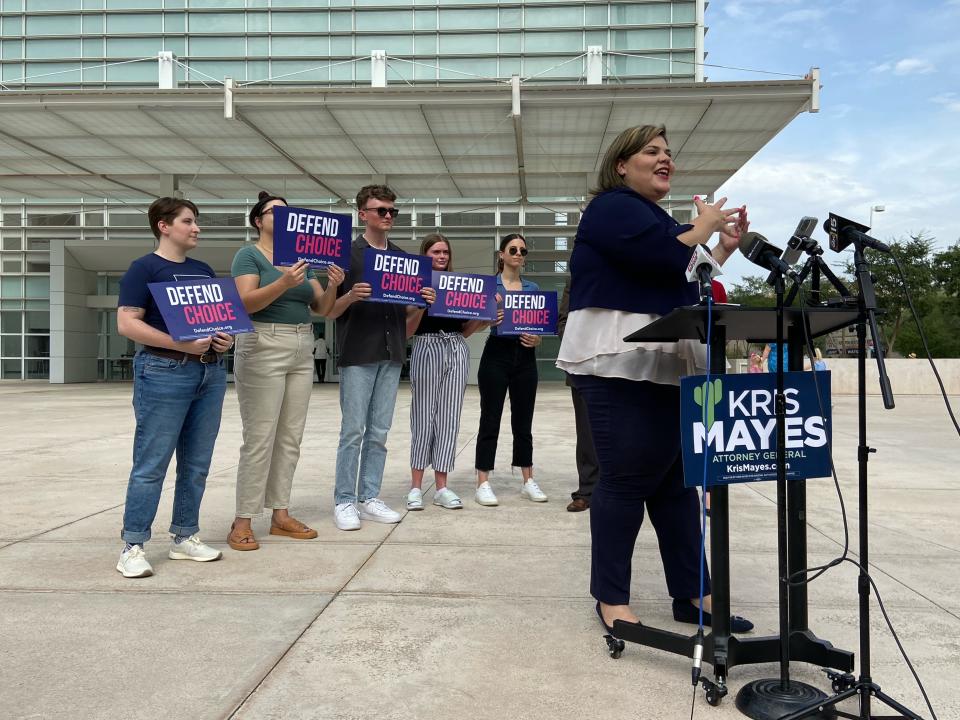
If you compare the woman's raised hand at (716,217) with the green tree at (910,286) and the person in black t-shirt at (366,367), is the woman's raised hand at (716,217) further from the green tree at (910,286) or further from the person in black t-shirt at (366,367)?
the green tree at (910,286)

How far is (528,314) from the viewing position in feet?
19.2

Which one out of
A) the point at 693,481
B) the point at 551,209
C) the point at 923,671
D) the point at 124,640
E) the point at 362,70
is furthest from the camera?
the point at 362,70

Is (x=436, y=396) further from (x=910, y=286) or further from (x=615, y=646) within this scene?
(x=910, y=286)

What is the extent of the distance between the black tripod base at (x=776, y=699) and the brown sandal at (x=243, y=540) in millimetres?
2785

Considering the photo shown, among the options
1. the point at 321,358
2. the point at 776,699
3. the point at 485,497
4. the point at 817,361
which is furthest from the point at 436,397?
the point at 321,358

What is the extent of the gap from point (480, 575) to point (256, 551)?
4.35 ft

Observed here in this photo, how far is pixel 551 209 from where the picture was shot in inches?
1033

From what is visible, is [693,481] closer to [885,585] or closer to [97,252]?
[885,585]

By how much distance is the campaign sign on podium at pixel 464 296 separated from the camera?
209 inches

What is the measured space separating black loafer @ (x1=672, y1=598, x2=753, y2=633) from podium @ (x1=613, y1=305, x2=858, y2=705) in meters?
0.29

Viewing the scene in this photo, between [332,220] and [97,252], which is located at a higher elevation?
[97,252]

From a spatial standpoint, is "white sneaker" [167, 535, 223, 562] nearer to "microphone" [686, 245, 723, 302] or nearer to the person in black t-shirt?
the person in black t-shirt

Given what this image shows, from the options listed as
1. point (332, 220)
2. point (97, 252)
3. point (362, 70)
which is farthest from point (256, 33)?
point (332, 220)

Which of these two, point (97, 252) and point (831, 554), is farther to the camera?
point (97, 252)
